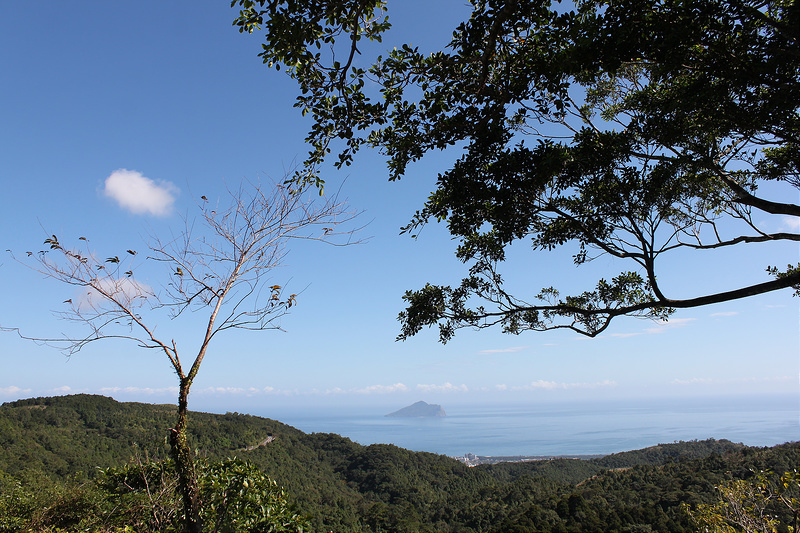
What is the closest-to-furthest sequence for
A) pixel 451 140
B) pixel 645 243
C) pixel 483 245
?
pixel 451 140 → pixel 645 243 → pixel 483 245

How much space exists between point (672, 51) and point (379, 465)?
2193 inches

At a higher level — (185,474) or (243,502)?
(185,474)

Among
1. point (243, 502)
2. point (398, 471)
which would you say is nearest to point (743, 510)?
point (243, 502)

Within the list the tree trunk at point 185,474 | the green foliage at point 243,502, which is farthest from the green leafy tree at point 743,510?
the tree trunk at point 185,474

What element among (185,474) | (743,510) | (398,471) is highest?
(185,474)

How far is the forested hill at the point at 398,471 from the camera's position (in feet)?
69.2

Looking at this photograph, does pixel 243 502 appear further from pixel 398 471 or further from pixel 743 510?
pixel 398 471

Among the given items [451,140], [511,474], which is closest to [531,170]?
[451,140]

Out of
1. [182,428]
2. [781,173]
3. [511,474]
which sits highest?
[781,173]

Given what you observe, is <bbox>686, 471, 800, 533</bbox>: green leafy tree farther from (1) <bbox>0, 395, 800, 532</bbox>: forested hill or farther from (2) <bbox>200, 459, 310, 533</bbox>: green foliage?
(1) <bbox>0, 395, 800, 532</bbox>: forested hill

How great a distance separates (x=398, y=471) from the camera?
49750 millimetres

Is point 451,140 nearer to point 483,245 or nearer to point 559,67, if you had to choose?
point 559,67

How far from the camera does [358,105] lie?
346cm

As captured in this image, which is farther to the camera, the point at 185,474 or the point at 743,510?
the point at 743,510
